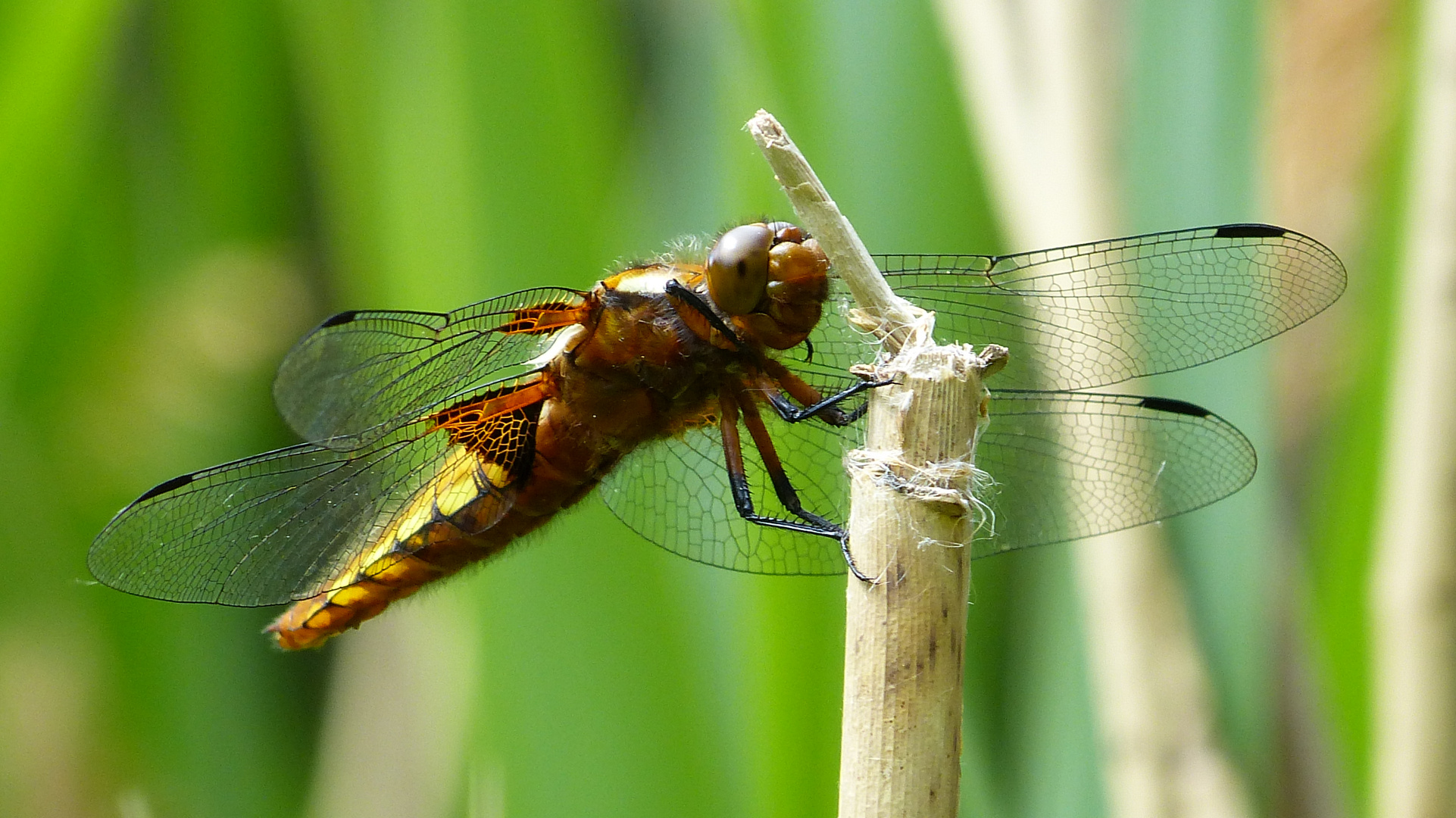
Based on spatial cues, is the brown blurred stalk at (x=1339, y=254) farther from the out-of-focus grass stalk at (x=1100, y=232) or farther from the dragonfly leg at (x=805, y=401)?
the dragonfly leg at (x=805, y=401)

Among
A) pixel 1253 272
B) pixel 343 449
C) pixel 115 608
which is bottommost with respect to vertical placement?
pixel 115 608

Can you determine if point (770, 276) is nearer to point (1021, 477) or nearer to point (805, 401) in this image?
point (805, 401)

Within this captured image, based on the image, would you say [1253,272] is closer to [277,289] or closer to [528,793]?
[528,793]

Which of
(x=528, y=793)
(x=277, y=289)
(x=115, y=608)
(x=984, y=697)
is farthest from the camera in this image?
(x=277, y=289)

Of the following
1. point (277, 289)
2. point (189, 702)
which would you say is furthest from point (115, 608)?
point (277, 289)

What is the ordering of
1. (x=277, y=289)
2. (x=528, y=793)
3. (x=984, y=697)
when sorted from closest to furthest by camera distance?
(x=528, y=793) → (x=984, y=697) → (x=277, y=289)

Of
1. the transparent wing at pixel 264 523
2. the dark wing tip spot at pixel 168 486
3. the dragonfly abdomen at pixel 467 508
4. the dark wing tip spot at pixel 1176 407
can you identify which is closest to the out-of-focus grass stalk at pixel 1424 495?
the dark wing tip spot at pixel 1176 407

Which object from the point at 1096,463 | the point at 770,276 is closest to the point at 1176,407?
the point at 1096,463
